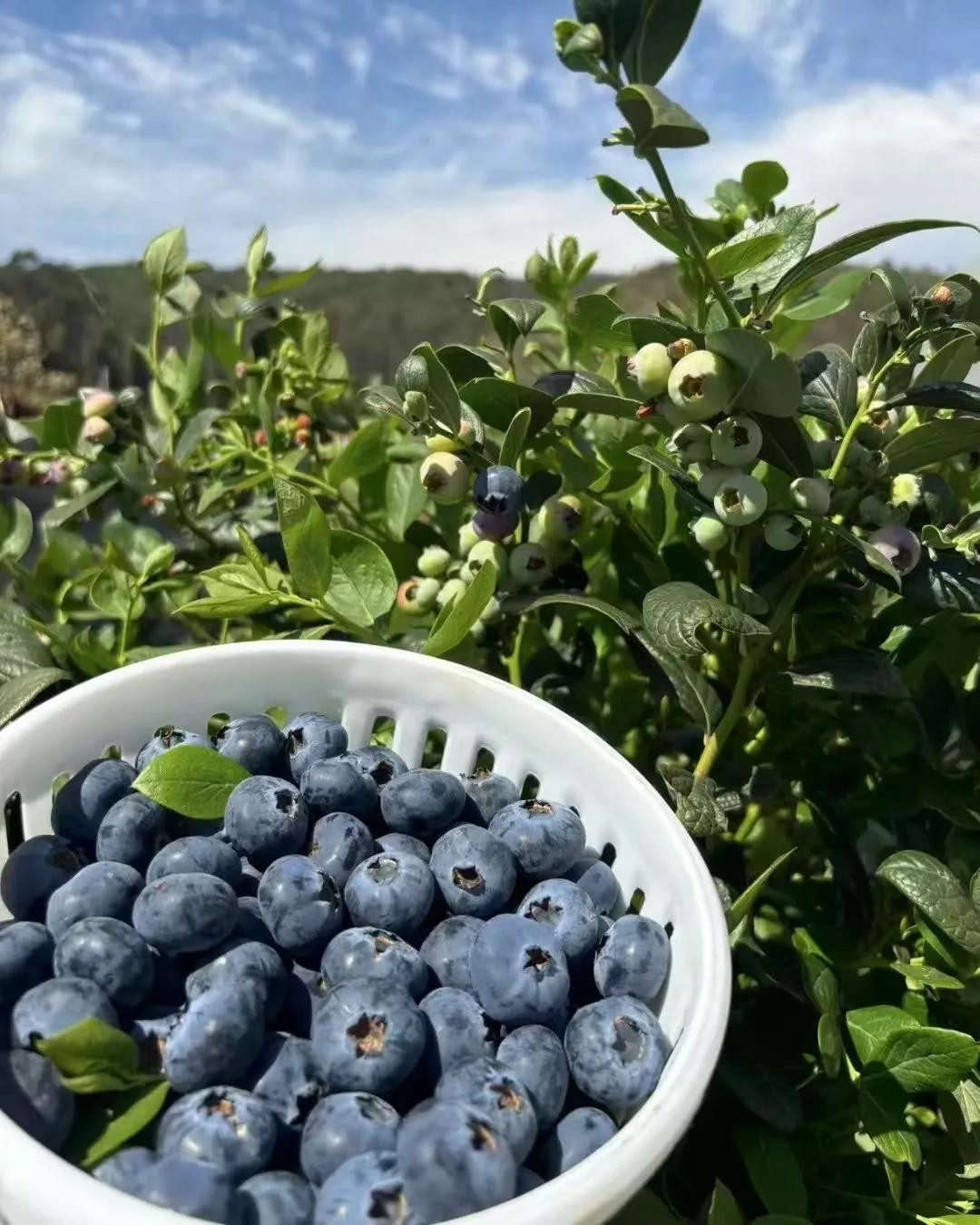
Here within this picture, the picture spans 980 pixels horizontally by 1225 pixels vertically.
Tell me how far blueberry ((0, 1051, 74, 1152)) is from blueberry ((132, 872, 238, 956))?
0.33 feet

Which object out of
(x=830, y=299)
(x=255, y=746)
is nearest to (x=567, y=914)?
(x=255, y=746)

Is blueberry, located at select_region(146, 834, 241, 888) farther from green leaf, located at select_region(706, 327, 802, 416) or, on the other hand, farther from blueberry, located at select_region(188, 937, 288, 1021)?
green leaf, located at select_region(706, 327, 802, 416)

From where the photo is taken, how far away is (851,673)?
663 millimetres

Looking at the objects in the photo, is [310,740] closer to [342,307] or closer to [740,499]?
[740,499]

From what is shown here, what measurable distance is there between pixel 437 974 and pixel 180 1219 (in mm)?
246

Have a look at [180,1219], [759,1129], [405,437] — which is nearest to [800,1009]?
[759,1129]

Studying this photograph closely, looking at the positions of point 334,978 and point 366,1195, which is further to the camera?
point 334,978

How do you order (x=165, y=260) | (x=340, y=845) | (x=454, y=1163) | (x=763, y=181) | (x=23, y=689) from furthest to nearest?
(x=165, y=260) → (x=763, y=181) → (x=23, y=689) → (x=340, y=845) → (x=454, y=1163)

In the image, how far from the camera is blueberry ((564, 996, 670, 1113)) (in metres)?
0.51

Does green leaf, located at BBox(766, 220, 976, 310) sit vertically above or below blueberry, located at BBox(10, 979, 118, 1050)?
above

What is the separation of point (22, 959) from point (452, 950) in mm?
248

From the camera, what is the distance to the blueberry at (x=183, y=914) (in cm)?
55

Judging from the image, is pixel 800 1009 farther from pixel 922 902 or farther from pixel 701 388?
pixel 701 388

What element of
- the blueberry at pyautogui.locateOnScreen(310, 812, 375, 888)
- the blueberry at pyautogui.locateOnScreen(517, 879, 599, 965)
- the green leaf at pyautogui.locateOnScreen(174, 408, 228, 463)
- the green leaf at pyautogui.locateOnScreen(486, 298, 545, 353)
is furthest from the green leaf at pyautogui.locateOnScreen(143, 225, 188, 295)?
the blueberry at pyautogui.locateOnScreen(517, 879, 599, 965)
